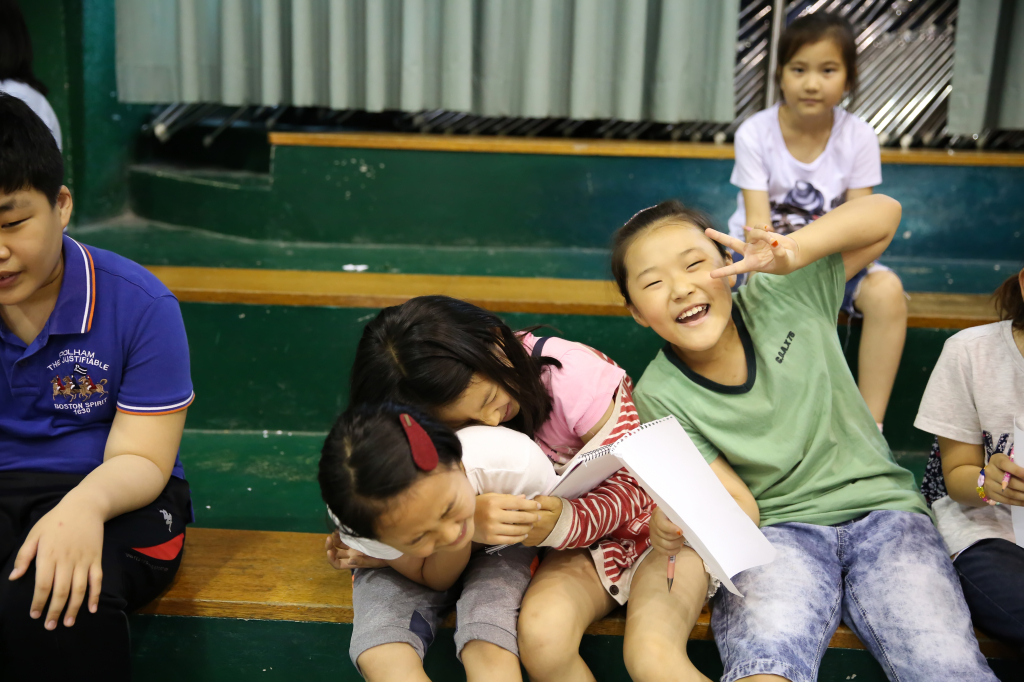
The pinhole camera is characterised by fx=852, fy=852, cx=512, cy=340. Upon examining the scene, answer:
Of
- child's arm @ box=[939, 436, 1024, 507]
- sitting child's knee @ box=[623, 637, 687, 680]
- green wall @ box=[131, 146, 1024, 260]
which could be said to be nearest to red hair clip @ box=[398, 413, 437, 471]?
sitting child's knee @ box=[623, 637, 687, 680]

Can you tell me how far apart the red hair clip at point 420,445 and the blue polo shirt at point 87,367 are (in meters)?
0.38

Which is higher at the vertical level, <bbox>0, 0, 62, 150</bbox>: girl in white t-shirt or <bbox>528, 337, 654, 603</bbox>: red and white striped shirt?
<bbox>0, 0, 62, 150</bbox>: girl in white t-shirt

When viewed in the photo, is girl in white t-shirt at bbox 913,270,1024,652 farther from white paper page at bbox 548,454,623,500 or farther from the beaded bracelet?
white paper page at bbox 548,454,623,500

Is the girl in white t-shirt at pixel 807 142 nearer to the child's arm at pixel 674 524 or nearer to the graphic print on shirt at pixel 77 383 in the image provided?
the child's arm at pixel 674 524

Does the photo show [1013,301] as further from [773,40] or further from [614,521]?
[773,40]

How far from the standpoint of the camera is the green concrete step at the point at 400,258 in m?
2.00

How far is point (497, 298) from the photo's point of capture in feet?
5.50

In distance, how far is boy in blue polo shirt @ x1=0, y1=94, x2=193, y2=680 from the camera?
912mm

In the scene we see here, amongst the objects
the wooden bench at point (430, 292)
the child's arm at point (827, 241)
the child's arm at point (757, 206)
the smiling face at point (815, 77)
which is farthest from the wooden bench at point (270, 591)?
the smiling face at point (815, 77)

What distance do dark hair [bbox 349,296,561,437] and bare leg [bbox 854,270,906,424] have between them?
2.46 feet

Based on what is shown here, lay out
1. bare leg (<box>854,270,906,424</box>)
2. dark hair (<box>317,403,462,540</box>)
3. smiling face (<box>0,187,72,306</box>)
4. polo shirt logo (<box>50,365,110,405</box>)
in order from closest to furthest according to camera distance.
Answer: dark hair (<box>317,403,462,540</box>) → smiling face (<box>0,187,72,306</box>) → polo shirt logo (<box>50,365,110,405</box>) → bare leg (<box>854,270,906,424</box>)

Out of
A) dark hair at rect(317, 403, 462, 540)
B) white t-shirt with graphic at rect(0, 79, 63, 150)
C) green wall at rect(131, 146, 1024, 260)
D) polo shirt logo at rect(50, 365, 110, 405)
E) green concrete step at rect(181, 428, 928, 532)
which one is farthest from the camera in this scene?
green wall at rect(131, 146, 1024, 260)

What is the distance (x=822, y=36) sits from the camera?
1688mm

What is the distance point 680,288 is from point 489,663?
52 centimetres
